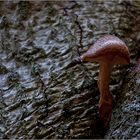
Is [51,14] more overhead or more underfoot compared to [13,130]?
more overhead

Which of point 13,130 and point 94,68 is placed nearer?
point 13,130

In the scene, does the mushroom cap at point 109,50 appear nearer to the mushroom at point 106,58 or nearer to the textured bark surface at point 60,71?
the mushroom at point 106,58

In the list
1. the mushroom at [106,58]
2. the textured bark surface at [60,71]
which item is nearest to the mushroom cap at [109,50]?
the mushroom at [106,58]

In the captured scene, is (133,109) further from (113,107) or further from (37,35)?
(37,35)


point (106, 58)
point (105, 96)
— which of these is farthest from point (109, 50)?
point (105, 96)

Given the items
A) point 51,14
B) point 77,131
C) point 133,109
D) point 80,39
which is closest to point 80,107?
point 77,131

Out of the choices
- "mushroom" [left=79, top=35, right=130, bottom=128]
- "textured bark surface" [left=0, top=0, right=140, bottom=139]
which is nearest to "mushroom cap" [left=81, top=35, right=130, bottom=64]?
"mushroom" [left=79, top=35, right=130, bottom=128]
